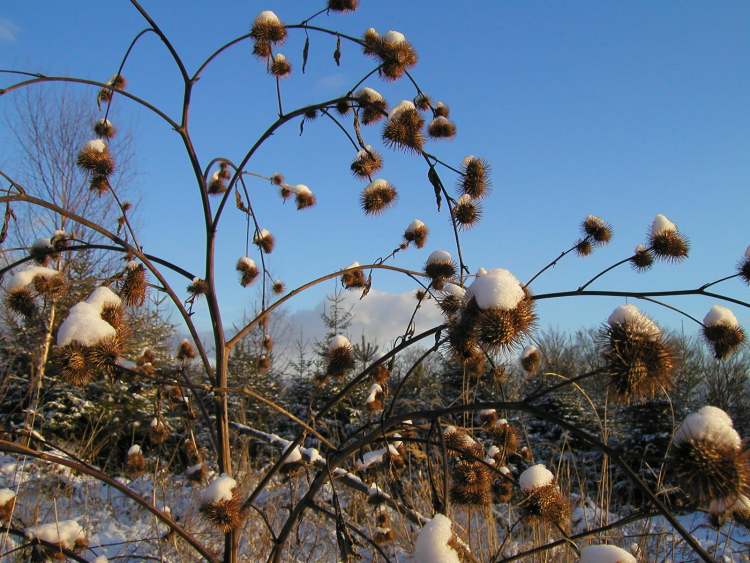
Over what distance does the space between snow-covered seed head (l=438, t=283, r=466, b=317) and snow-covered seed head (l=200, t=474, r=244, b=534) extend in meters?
0.67

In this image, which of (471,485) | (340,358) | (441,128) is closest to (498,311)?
(471,485)

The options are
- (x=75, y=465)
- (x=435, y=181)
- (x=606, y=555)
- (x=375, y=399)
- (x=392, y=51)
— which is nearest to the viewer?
(x=606, y=555)

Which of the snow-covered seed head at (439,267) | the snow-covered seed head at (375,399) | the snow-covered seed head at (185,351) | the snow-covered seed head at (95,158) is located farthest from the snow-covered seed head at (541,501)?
the snow-covered seed head at (185,351)

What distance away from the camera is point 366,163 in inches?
78.0

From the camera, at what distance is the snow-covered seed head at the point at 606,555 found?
881 mm

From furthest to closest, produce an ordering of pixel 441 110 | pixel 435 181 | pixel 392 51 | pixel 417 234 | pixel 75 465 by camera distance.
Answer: pixel 417 234
pixel 441 110
pixel 392 51
pixel 435 181
pixel 75 465

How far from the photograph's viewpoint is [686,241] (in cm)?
209

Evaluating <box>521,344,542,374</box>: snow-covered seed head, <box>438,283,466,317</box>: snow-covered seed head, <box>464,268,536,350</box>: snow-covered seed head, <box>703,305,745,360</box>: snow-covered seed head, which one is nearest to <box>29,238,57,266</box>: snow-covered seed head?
<box>438,283,466,317</box>: snow-covered seed head

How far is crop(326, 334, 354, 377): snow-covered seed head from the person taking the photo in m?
1.69

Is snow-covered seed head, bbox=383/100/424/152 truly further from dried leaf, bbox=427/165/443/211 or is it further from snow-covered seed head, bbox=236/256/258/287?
snow-covered seed head, bbox=236/256/258/287

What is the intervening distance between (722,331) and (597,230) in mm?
784

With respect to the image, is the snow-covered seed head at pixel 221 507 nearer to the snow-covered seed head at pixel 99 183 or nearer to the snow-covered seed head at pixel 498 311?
the snow-covered seed head at pixel 498 311

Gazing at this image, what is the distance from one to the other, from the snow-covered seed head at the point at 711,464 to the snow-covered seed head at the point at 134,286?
4.52ft

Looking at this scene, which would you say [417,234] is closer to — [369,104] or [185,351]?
[369,104]
